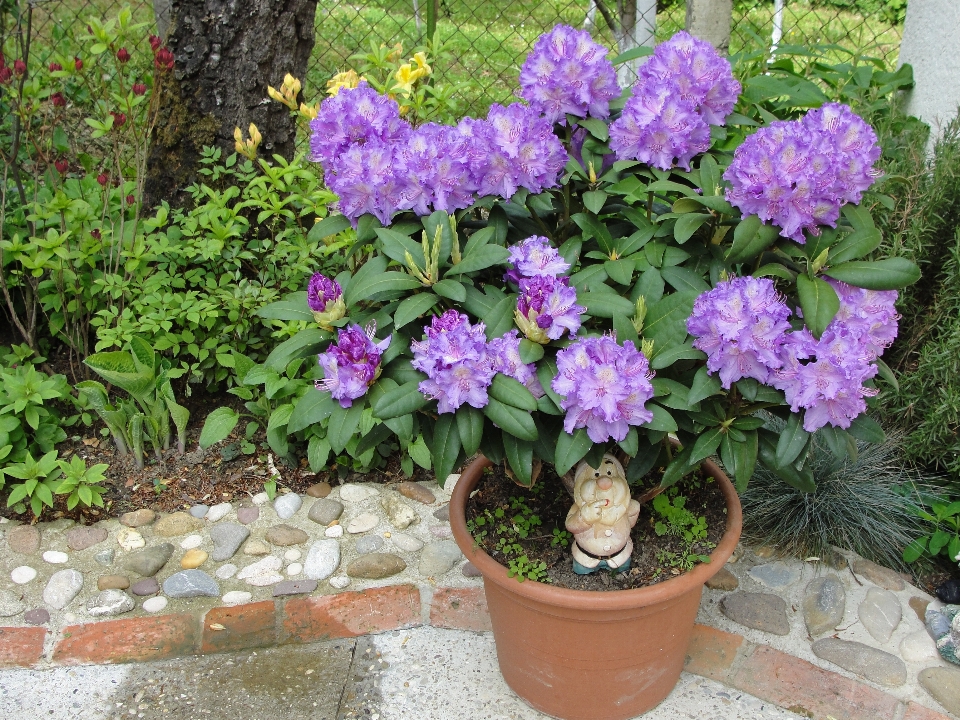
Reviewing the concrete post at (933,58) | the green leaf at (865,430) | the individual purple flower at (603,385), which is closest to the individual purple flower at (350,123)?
the individual purple flower at (603,385)

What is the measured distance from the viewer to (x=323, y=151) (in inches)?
70.9

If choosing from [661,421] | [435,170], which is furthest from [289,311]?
[661,421]

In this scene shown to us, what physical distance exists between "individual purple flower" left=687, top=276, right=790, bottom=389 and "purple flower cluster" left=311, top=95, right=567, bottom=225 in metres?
0.42

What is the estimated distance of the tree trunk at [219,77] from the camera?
3072mm

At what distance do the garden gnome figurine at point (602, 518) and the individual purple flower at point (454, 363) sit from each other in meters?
0.45

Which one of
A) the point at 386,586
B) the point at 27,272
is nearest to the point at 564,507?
the point at 386,586

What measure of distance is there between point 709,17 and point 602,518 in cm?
300

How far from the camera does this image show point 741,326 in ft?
4.90

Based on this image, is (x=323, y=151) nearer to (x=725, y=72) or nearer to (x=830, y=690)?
(x=725, y=72)

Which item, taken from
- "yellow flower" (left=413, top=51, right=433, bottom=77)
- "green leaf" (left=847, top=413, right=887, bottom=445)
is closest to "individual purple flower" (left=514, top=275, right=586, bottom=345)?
"green leaf" (left=847, top=413, right=887, bottom=445)

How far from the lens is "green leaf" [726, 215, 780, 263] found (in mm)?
1591

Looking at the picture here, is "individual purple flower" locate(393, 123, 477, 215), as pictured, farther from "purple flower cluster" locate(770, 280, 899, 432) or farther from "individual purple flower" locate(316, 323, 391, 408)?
"purple flower cluster" locate(770, 280, 899, 432)

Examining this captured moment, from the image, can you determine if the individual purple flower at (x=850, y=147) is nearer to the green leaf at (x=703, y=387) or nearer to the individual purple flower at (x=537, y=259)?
the green leaf at (x=703, y=387)

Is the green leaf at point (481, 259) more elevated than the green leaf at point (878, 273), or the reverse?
the green leaf at point (878, 273)
